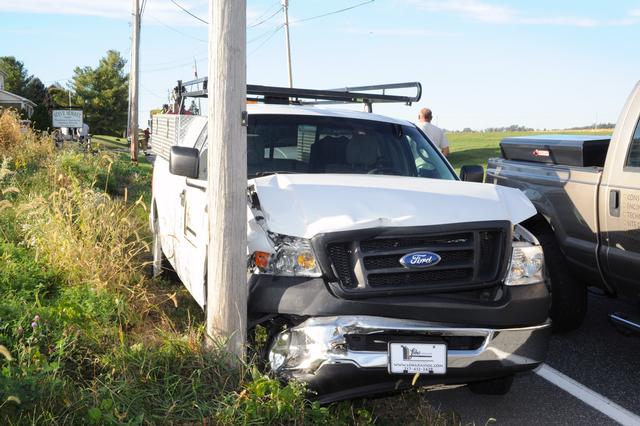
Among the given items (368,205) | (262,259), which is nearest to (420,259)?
(368,205)

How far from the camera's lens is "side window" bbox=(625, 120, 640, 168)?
5020 mm

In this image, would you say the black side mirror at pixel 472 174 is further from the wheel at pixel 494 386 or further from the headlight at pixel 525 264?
the wheel at pixel 494 386

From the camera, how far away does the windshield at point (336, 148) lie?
528cm

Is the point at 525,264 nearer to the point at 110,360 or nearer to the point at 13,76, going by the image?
the point at 110,360

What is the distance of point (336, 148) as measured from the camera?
5.50 meters

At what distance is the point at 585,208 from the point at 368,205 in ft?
7.39

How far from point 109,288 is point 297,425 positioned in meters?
2.67

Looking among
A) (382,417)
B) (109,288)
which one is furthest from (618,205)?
(109,288)

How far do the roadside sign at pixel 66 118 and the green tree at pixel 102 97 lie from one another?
60.3 meters

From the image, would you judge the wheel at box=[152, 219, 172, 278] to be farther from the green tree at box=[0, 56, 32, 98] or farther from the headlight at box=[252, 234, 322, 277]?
the green tree at box=[0, 56, 32, 98]

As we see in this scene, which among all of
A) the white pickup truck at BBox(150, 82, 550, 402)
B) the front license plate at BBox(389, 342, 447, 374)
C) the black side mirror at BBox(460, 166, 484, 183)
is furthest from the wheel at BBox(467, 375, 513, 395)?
the black side mirror at BBox(460, 166, 484, 183)

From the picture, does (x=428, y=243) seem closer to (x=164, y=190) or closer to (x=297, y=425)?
(x=297, y=425)

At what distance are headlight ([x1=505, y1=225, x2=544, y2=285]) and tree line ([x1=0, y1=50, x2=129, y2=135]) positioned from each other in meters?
88.6

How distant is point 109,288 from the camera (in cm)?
564
